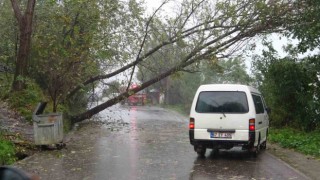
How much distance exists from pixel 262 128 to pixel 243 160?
1.46 metres

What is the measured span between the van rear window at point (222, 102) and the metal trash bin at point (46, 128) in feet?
14.3

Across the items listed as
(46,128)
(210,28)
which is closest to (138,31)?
(210,28)

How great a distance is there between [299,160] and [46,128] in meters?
7.06

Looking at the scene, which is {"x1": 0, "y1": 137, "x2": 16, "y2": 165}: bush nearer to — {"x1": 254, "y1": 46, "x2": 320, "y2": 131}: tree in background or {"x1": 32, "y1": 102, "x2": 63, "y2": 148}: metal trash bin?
{"x1": 32, "y1": 102, "x2": 63, "y2": 148}: metal trash bin

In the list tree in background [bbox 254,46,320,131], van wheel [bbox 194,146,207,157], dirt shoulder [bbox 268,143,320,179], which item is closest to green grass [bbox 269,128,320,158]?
dirt shoulder [bbox 268,143,320,179]

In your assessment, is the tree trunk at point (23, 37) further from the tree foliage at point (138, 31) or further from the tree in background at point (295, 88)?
the tree in background at point (295, 88)

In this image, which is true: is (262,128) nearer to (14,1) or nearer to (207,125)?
(207,125)

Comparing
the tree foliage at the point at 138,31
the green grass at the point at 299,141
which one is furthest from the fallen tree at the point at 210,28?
the green grass at the point at 299,141

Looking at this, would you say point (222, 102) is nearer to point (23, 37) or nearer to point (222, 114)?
point (222, 114)

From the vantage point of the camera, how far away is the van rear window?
11.0 m

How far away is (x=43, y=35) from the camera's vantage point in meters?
18.2

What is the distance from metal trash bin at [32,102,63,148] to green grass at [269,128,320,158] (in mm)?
7256

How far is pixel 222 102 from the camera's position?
1117 cm

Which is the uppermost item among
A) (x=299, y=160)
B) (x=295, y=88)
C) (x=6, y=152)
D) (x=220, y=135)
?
(x=295, y=88)
